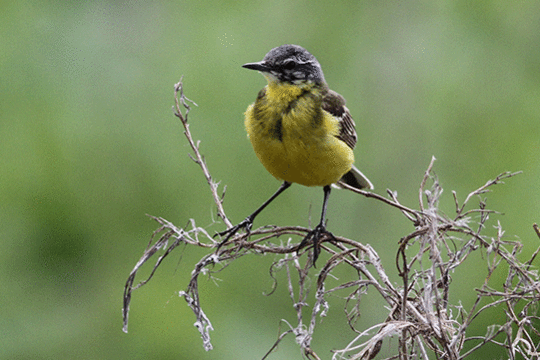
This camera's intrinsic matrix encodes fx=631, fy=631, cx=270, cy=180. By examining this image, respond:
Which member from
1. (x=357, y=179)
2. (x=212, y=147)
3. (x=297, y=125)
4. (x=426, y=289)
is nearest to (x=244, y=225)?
(x=297, y=125)

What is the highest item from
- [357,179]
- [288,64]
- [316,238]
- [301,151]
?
[288,64]

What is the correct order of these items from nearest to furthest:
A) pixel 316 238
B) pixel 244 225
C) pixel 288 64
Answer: pixel 316 238 < pixel 244 225 < pixel 288 64

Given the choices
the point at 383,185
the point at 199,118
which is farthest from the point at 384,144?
the point at 199,118

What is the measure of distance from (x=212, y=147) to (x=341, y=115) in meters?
2.47

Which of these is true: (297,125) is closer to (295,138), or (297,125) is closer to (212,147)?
(295,138)

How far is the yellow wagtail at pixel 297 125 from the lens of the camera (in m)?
3.82

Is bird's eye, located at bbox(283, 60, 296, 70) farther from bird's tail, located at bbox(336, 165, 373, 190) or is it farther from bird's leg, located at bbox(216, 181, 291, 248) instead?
bird's tail, located at bbox(336, 165, 373, 190)

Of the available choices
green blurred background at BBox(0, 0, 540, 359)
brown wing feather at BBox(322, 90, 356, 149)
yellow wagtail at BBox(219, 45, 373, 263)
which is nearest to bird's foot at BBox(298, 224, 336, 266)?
yellow wagtail at BBox(219, 45, 373, 263)

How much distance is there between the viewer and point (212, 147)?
21.3ft

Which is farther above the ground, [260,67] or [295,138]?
[260,67]

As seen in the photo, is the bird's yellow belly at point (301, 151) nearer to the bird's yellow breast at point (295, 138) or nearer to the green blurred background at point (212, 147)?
the bird's yellow breast at point (295, 138)

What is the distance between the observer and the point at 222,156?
256 inches

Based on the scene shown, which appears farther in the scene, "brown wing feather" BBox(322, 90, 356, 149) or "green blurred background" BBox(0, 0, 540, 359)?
"green blurred background" BBox(0, 0, 540, 359)

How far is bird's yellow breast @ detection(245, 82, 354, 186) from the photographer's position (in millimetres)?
3814
